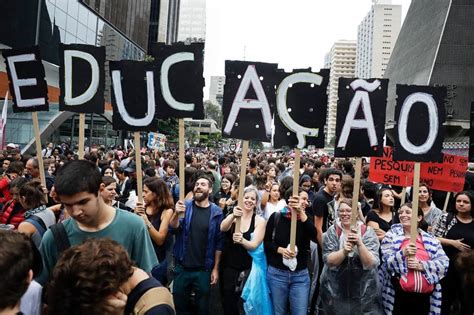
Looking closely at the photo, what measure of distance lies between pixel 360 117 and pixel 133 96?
234 cm

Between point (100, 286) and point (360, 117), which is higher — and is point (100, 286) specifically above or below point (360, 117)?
below

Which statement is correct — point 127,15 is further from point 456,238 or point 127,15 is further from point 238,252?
point 456,238

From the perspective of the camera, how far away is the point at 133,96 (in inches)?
161

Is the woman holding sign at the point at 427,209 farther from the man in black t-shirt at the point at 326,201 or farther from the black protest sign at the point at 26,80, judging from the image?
the black protest sign at the point at 26,80

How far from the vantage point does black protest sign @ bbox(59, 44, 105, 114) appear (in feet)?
13.3

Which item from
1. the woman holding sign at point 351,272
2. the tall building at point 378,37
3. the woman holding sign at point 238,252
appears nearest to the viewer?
the woman holding sign at point 351,272

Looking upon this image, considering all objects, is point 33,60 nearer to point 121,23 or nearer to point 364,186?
point 364,186

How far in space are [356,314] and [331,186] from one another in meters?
2.21

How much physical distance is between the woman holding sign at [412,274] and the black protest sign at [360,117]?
2.73 feet

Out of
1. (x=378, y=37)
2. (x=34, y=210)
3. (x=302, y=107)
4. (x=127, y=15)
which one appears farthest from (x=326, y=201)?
(x=378, y=37)

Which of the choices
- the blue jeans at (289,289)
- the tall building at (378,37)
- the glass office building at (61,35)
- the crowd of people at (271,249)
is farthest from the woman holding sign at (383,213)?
the tall building at (378,37)

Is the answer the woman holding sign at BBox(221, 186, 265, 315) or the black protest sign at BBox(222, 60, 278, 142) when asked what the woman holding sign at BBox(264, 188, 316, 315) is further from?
the black protest sign at BBox(222, 60, 278, 142)

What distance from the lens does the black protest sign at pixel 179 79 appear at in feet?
13.3

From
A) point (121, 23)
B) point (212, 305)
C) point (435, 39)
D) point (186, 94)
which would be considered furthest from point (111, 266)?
point (121, 23)
